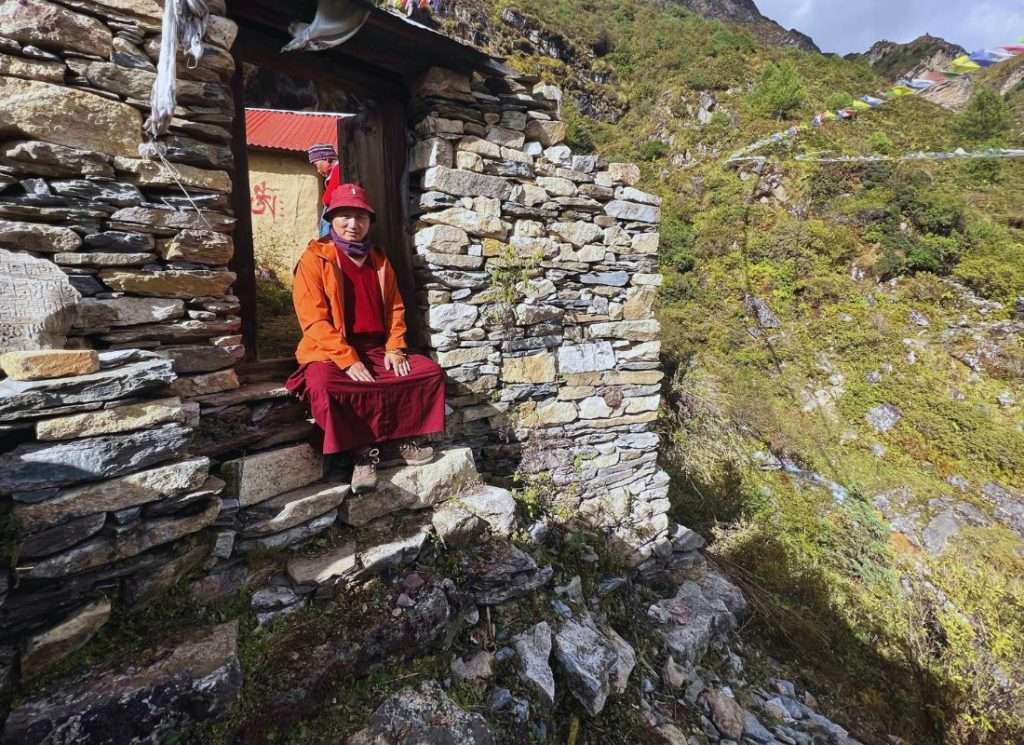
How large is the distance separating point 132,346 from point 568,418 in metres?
2.96

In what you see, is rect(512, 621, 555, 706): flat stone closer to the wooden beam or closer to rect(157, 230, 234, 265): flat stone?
the wooden beam

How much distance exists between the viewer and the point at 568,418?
4.07m

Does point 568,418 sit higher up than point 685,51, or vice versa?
point 685,51

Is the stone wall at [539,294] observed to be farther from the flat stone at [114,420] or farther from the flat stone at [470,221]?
the flat stone at [114,420]

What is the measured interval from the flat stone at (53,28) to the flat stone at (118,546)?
2.06 m

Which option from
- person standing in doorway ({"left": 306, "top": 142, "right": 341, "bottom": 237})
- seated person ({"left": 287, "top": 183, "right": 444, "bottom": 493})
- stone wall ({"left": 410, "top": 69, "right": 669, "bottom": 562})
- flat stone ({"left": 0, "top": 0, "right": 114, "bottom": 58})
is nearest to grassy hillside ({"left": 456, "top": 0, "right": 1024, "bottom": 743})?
stone wall ({"left": 410, "top": 69, "right": 669, "bottom": 562})

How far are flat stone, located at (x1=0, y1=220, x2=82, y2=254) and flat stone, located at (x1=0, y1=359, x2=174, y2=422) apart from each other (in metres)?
0.59

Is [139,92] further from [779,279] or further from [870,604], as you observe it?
[779,279]

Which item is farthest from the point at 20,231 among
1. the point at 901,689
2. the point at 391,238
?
the point at 901,689

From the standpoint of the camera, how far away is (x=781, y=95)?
1455cm

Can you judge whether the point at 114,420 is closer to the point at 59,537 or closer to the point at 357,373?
the point at 59,537

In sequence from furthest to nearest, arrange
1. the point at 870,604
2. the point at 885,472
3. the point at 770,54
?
1. the point at 770,54
2. the point at 885,472
3. the point at 870,604

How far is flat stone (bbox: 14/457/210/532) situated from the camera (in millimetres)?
1734

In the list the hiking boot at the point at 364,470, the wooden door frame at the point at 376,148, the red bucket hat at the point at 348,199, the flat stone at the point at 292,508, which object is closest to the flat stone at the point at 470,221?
the wooden door frame at the point at 376,148
